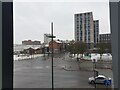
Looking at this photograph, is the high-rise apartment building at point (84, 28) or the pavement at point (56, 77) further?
the high-rise apartment building at point (84, 28)

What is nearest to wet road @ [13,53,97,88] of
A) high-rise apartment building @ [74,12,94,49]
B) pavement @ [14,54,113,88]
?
pavement @ [14,54,113,88]

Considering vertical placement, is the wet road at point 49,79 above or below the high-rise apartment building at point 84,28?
below

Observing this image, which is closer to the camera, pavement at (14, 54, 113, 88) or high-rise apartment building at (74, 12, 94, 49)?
pavement at (14, 54, 113, 88)

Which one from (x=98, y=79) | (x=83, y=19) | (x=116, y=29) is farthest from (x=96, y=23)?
(x=116, y=29)

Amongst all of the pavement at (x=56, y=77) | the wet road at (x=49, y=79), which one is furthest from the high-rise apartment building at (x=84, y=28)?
the wet road at (x=49, y=79)

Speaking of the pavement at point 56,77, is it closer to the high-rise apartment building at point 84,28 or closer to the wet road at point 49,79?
the wet road at point 49,79

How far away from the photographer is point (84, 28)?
132 feet

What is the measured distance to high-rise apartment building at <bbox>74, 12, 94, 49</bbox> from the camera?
38250mm

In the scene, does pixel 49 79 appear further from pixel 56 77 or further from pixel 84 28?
pixel 84 28

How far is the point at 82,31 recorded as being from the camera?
39.8 m

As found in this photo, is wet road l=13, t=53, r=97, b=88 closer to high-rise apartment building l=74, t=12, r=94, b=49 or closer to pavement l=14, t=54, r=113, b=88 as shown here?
pavement l=14, t=54, r=113, b=88

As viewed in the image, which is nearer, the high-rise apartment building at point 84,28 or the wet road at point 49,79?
the wet road at point 49,79

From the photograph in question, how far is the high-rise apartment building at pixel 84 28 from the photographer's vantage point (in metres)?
38.2

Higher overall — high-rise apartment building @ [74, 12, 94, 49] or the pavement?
high-rise apartment building @ [74, 12, 94, 49]
